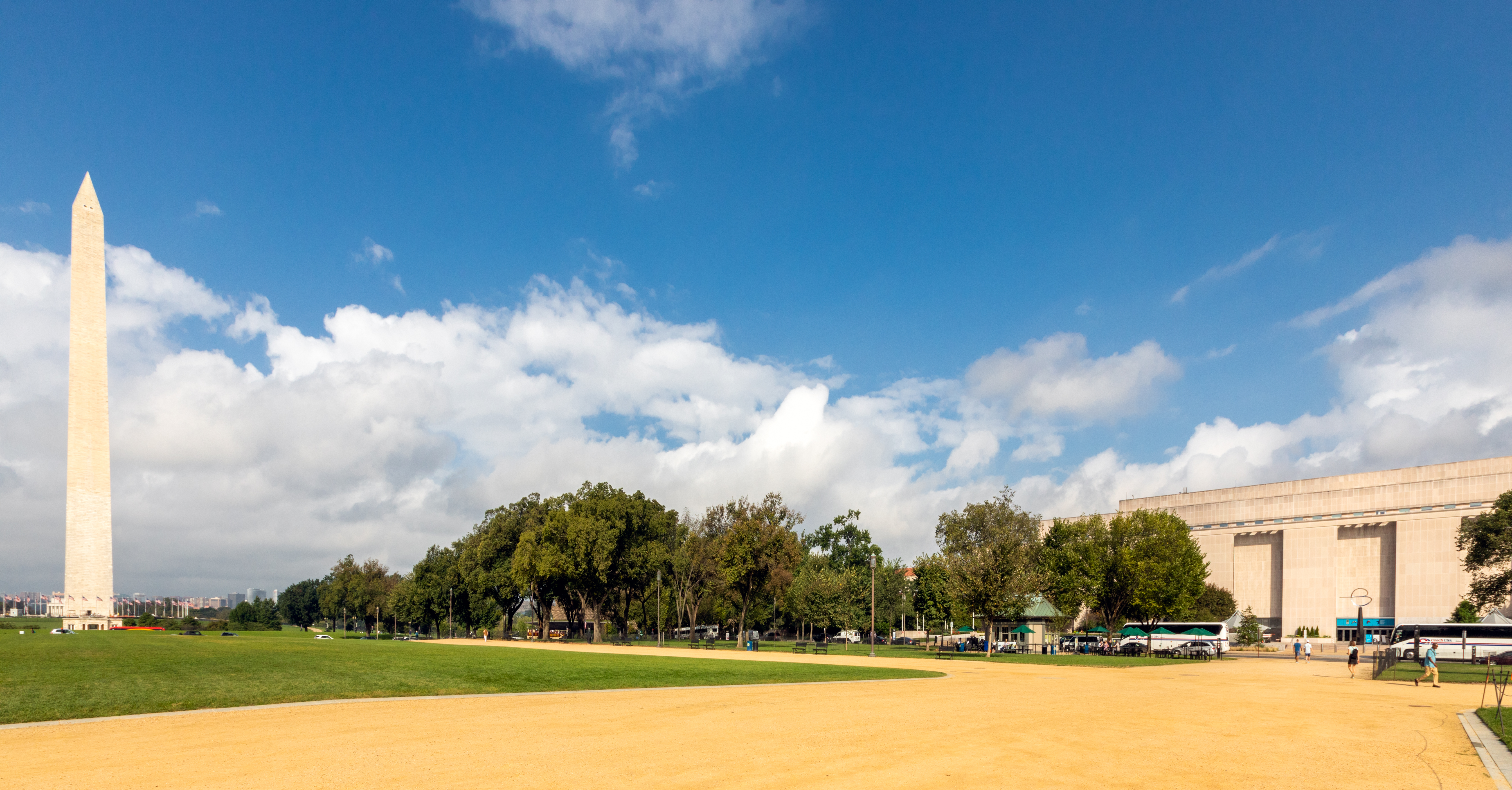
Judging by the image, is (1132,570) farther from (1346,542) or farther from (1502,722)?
(1502,722)

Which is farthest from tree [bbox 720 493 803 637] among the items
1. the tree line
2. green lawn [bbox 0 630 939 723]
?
green lawn [bbox 0 630 939 723]

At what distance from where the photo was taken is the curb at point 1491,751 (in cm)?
1274

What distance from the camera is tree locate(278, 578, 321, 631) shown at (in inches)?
7052

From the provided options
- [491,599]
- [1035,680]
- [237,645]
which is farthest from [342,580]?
[1035,680]

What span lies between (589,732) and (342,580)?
414 feet

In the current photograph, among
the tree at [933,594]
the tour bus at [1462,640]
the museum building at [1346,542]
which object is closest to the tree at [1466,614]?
the museum building at [1346,542]

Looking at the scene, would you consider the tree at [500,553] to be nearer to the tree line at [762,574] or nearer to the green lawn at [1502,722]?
the tree line at [762,574]

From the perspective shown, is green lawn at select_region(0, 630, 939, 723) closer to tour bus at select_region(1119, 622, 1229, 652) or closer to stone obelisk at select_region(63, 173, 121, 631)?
stone obelisk at select_region(63, 173, 121, 631)

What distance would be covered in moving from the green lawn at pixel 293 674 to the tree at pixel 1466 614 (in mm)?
71557

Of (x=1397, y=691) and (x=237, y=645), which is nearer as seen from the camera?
(x=1397, y=691)

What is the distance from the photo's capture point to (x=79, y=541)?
6506 centimetres

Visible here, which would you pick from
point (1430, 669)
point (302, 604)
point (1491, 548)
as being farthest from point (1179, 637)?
point (302, 604)

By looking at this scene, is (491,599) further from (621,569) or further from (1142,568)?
(1142,568)

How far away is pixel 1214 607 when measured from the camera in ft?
324
